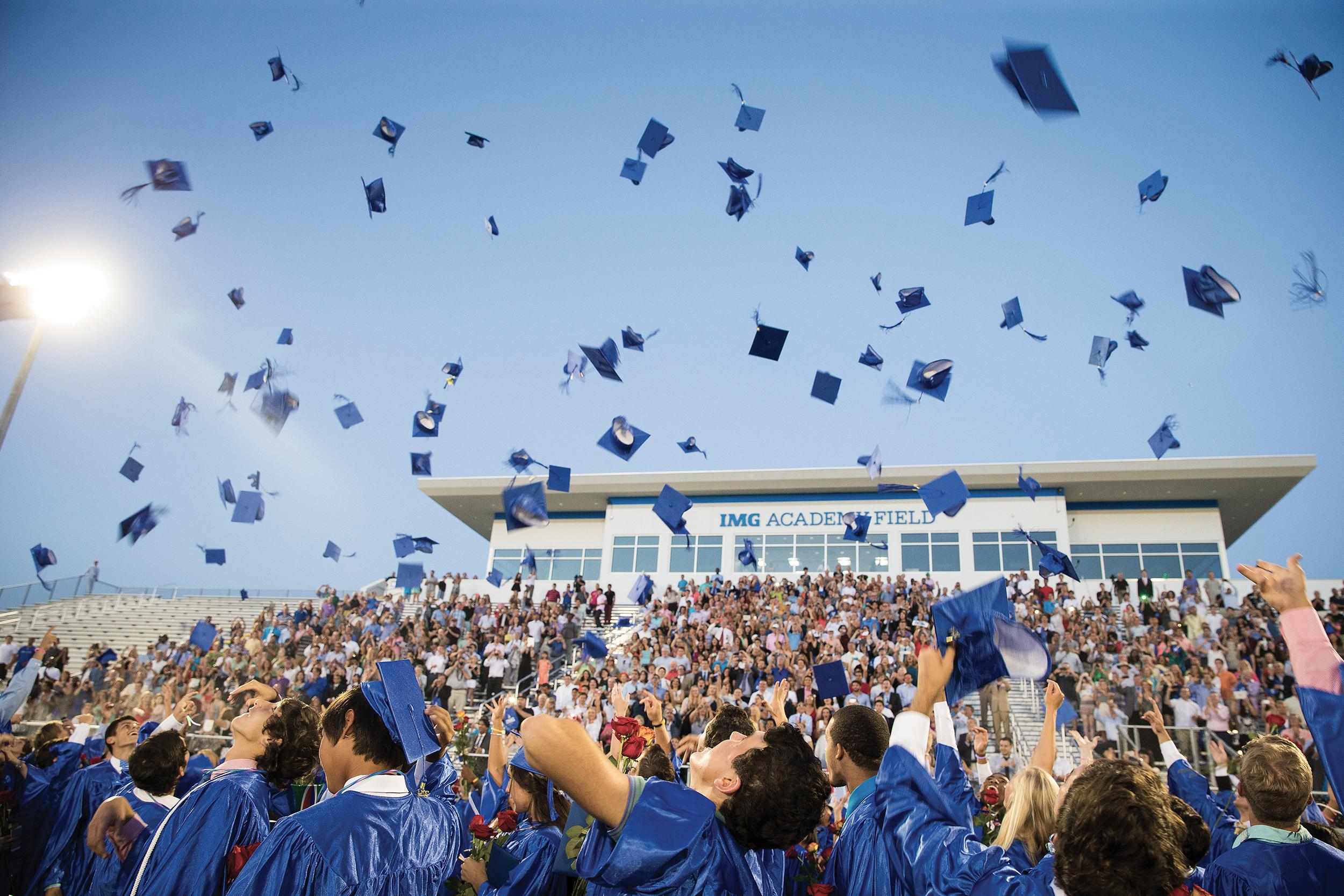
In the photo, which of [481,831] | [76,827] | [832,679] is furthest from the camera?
[832,679]

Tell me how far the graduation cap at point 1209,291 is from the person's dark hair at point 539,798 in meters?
7.82

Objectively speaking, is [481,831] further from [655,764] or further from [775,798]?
[775,798]

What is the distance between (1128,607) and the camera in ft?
55.9

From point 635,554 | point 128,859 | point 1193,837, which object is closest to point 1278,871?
point 1193,837

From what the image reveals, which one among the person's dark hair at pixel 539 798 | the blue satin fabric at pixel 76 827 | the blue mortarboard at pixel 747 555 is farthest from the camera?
the blue mortarboard at pixel 747 555

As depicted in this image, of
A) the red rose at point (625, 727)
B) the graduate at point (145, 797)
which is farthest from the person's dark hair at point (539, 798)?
the graduate at point (145, 797)

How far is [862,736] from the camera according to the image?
9.93 feet

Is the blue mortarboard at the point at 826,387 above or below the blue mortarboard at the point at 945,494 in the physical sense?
above

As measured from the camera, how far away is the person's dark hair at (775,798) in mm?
2143

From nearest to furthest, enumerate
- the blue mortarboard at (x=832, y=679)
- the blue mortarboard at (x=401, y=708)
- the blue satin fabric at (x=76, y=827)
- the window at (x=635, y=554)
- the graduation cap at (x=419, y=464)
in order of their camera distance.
→ the blue mortarboard at (x=401, y=708) → the blue satin fabric at (x=76, y=827) → the blue mortarboard at (x=832, y=679) → the graduation cap at (x=419, y=464) → the window at (x=635, y=554)

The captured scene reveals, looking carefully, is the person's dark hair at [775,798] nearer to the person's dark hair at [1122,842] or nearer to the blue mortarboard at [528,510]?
the person's dark hair at [1122,842]

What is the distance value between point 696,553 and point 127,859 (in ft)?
81.1

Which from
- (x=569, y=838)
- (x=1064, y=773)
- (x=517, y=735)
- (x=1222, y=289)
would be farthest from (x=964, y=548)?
(x=569, y=838)

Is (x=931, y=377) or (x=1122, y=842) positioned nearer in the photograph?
(x=1122, y=842)
